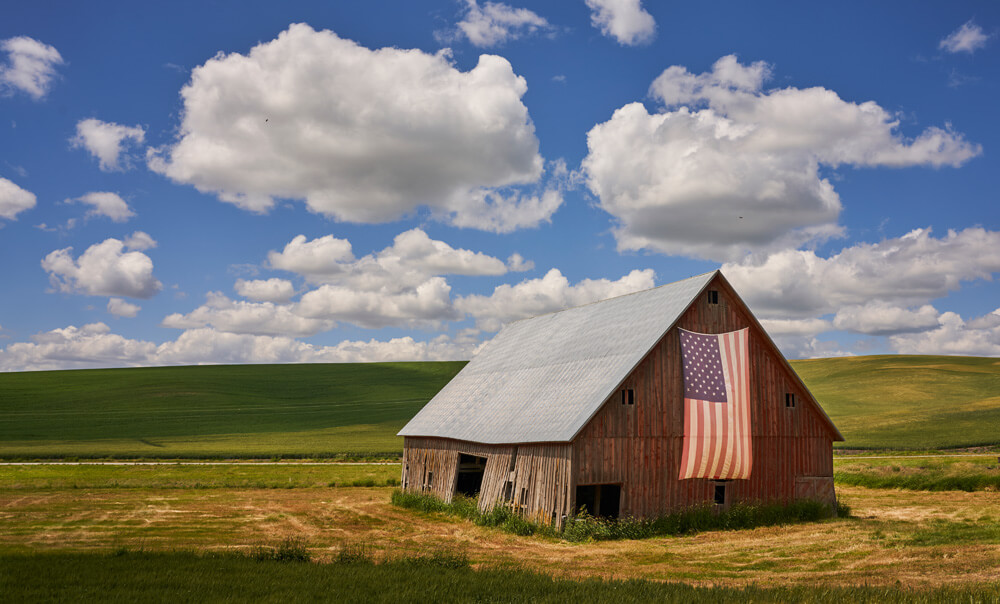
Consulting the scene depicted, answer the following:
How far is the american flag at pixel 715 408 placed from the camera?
29.5 m

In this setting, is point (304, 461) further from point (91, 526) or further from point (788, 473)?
point (788, 473)

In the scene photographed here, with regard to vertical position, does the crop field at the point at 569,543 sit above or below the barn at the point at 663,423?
below

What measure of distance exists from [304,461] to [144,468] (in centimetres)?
1481

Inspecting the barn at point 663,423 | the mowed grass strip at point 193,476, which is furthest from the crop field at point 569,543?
the mowed grass strip at point 193,476

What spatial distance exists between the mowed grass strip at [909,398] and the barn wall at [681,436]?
43601 mm

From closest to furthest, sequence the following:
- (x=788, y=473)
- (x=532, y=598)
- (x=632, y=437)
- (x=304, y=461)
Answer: (x=532, y=598) → (x=632, y=437) → (x=788, y=473) → (x=304, y=461)

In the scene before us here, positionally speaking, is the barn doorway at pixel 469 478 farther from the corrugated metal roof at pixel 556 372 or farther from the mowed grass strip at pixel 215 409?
the mowed grass strip at pixel 215 409

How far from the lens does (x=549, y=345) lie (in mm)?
38812

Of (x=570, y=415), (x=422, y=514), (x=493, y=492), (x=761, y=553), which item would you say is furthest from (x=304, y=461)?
(x=761, y=553)

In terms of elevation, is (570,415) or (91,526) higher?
(570,415)

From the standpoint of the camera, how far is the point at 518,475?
3027 centimetres

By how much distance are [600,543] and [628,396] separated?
19.0 ft

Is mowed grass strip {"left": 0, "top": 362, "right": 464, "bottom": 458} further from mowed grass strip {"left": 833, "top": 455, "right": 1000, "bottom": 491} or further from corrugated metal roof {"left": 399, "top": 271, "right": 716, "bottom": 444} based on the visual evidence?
mowed grass strip {"left": 833, "top": 455, "right": 1000, "bottom": 491}

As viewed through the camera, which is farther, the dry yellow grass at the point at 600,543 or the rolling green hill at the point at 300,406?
the rolling green hill at the point at 300,406
